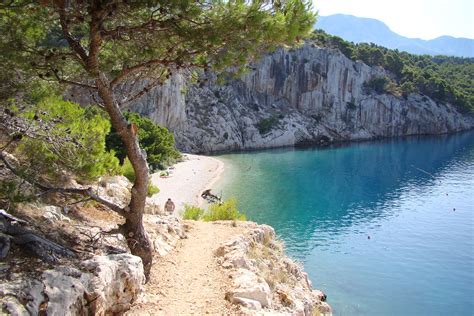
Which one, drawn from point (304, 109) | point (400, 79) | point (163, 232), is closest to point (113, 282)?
point (163, 232)

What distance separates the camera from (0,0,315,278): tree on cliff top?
7.28 metres

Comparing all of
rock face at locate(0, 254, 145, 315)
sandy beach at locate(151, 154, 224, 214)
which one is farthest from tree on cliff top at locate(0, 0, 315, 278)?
sandy beach at locate(151, 154, 224, 214)

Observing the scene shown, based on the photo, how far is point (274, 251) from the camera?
15.2 metres

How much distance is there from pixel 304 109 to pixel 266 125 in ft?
44.6

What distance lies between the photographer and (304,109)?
9475 cm

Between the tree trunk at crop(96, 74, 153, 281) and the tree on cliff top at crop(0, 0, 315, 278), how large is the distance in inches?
0.8

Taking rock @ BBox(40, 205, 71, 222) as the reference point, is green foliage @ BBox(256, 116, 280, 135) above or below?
above

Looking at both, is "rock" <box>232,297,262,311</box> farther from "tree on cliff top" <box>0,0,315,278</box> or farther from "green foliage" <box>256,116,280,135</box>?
"green foliage" <box>256,116,280,135</box>

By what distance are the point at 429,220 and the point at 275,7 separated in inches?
1400

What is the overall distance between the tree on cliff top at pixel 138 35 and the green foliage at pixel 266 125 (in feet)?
252

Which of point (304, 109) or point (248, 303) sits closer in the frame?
point (248, 303)

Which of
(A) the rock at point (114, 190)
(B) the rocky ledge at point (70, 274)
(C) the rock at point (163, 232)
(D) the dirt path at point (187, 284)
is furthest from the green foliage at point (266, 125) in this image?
(B) the rocky ledge at point (70, 274)

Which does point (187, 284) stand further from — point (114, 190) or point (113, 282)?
point (114, 190)

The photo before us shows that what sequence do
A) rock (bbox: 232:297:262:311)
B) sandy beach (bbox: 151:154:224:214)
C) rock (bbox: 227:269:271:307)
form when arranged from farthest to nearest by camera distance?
sandy beach (bbox: 151:154:224:214) → rock (bbox: 227:269:271:307) → rock (bbox: 232:297:262:311)
